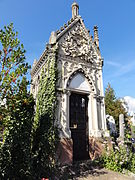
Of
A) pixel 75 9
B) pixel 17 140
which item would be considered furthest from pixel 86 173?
pixel 75 9

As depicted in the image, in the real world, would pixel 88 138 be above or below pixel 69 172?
above

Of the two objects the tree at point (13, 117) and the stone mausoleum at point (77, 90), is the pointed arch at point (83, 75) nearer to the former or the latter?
the stone mausoleum at point (77, 90)

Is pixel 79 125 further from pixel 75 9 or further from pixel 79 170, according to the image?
pixel 75 9

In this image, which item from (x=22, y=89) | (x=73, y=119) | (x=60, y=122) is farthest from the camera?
(x=73, y=119)

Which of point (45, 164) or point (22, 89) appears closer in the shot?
point (22, 89)

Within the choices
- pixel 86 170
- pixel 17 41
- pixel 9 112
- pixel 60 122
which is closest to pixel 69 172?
pixel 86 170

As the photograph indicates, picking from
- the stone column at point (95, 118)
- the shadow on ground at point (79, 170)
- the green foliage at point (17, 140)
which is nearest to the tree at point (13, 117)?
the green foliage at point (17, 140)

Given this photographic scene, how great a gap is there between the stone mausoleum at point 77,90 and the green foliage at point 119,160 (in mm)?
1028

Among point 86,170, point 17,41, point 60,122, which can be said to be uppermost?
point 17,41

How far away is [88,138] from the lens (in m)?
7.70

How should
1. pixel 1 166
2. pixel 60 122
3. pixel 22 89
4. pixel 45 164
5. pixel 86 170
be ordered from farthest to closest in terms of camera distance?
1. pixel 60 122
2. pixel 86 170
3. pixel 45 164
4. pixel 22 89
5. pixel 1 166

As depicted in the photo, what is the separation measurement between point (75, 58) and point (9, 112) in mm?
5772

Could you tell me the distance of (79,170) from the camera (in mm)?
6117

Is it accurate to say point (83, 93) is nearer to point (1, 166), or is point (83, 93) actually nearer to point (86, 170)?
point (86, 170)
